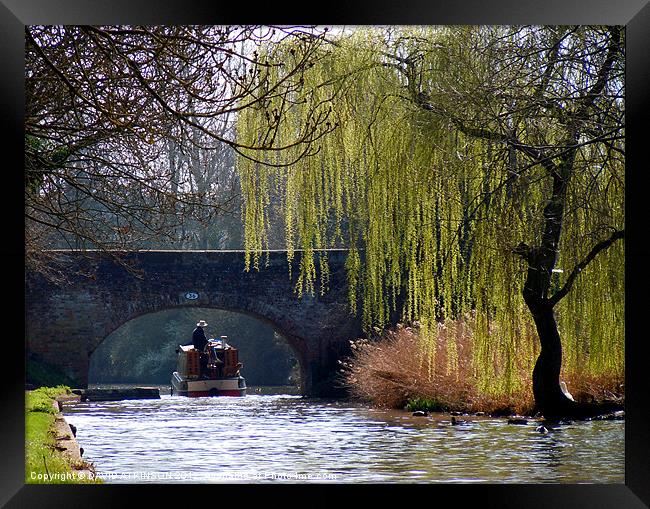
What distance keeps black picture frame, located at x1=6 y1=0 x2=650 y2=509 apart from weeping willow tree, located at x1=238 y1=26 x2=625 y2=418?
8.16 ft

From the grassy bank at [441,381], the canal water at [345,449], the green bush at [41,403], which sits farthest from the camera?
the grassy bank at [441,381]

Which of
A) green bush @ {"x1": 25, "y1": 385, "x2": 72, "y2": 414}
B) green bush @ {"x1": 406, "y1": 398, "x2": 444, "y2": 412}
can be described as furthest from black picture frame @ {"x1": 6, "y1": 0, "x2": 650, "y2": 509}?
green bush @ {"x1": 406, "y1": 398, "x2": 444, "y2": 412}

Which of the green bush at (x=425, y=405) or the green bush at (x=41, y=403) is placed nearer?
the green bush at (x=41, y=403)

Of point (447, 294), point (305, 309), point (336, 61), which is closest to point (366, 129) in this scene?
point (336, 61)

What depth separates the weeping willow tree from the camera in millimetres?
8844

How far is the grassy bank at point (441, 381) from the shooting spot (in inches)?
478

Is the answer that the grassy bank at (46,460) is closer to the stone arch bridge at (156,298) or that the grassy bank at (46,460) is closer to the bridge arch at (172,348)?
the stone arch bridge at (156,298)

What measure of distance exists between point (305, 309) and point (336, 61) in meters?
8.24
